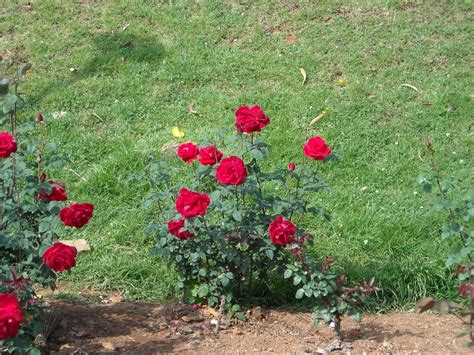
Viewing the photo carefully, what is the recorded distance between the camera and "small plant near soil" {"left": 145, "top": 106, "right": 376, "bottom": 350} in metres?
3.69

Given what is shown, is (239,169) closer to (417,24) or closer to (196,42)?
(196,42)

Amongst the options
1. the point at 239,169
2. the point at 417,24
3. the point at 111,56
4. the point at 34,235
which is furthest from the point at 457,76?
the point at 34,235

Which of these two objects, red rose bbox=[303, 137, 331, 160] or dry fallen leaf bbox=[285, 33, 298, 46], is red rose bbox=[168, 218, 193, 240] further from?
dry fallen leaf bbox=[285, 33, 298, 46]

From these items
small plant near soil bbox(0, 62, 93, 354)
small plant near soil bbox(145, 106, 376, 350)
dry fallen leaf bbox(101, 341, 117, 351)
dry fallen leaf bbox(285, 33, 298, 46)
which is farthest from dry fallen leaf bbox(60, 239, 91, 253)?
dry fallen leaf bbox(285, 33, 298, 46)

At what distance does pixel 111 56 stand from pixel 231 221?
3944 mm

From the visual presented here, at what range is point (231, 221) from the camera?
13.1ft

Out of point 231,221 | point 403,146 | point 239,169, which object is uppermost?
point 239,169

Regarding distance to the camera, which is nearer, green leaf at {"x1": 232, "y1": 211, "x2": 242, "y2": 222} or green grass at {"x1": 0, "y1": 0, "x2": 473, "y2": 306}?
green leaf at {"x1": 232, "y1": 211, "x2": 242, "y2": 222}

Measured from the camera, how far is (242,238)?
12.8ft

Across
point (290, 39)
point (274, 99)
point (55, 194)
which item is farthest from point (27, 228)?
point (290, 39)

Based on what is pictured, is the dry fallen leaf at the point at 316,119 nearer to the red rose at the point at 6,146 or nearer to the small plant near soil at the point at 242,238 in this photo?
the small plant near soil at the point at 242,238

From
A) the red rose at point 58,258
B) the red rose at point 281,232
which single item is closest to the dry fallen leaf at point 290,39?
the red rose at point 281,232

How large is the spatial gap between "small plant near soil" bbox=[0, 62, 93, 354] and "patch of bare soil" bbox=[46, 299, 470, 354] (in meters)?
0.33

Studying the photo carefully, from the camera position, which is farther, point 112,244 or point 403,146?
point 403,146
